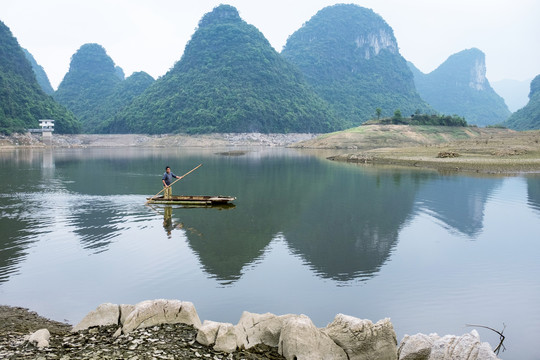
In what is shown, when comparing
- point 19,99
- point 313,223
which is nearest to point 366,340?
point 313,223

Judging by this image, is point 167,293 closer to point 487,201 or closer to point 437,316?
point 437,316

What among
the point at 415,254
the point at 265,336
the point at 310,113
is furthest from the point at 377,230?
the point at 310,113

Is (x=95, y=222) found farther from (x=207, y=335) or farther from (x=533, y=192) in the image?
(x=533, y=192)

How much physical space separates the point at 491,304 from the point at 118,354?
33.0 ft

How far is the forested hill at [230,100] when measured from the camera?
15662 centimetres

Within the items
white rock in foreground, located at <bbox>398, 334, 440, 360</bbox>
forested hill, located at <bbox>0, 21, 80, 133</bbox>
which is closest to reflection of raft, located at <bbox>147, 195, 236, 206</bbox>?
white rock in foreground, located at <bbox>398, 334, 440, 360</bbox>

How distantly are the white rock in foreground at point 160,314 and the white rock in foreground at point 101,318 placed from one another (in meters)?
0.57

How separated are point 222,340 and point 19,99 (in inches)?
5867

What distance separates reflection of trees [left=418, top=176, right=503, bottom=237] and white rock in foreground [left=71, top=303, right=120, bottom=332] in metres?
17.1

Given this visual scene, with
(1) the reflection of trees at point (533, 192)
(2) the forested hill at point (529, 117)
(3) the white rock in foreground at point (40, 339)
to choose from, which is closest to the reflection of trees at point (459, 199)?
(1) the reflection of trees at point (533, 192)

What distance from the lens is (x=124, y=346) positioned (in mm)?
7609

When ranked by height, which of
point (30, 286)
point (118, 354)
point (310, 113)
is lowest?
point (30, 286)

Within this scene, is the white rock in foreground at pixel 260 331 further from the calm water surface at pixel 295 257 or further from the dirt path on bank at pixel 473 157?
the dirt path on bank at pixel 473 157

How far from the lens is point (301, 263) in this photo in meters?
15.5
